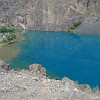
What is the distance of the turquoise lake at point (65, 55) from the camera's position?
64.4 meters

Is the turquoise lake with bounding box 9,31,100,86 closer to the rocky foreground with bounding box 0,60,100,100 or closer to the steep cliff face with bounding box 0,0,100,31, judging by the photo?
the steep cliff face with bounding box 0,0,100,31

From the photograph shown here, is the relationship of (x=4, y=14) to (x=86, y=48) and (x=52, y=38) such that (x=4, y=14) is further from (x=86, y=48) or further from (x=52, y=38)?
(x=86, y=48)

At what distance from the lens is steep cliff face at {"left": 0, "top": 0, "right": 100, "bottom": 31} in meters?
141

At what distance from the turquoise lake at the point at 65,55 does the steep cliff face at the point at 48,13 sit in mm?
12329

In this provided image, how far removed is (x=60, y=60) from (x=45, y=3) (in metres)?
70.7

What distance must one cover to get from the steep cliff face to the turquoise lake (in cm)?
1233

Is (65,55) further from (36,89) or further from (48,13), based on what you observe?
(48,13)

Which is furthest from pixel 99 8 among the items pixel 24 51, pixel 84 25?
pixel 24 51

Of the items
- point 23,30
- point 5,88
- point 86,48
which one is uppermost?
point 5,88

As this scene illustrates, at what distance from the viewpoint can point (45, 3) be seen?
473ft

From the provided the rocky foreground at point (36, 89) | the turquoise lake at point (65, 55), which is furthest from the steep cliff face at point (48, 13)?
the rocky foreground at point (36, 89)

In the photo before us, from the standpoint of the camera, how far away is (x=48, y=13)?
471 feet

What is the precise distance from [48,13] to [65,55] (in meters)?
61.8

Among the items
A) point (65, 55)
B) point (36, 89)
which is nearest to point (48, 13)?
point (65, 55)
